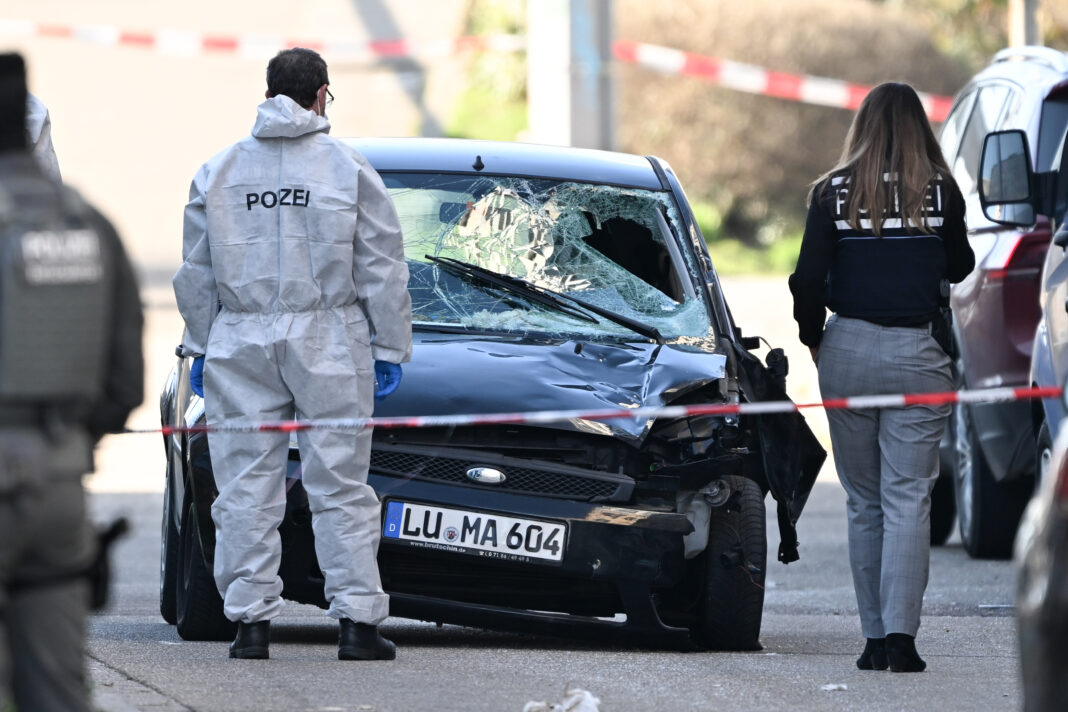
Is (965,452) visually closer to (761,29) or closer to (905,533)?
(905,533)

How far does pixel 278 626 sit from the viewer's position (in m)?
7.40

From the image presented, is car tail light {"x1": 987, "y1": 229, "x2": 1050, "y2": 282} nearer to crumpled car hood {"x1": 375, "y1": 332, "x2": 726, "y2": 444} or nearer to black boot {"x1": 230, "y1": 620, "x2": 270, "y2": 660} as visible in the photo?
crumpled car hood {"x1": 375, "y1": 332, "x2": 726, "y2": 444}

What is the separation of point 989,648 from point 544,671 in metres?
1.74

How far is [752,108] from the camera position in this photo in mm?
29078

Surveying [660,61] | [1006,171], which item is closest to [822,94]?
[660,61]

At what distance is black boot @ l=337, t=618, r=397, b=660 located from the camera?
6.15 meters

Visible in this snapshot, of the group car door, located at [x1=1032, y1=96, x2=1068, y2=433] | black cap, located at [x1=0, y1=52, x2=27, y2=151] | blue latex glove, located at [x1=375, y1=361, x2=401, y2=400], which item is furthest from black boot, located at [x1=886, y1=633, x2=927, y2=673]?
black cap, located at [x1=0, y1=52, x2=27, y2=151]

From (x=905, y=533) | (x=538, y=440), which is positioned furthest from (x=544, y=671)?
(x=905, y=533)

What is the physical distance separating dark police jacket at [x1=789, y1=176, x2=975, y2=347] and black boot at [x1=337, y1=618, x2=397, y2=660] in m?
1.64

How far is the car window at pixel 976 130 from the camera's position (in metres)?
9.83

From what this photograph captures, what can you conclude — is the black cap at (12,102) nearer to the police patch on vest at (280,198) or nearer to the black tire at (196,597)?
the police patch on vest at (280,198)

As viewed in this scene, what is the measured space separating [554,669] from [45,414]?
8.70ft

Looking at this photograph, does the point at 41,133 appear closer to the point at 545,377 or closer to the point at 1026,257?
the point at 545,377

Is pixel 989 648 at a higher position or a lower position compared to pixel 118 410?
lower
